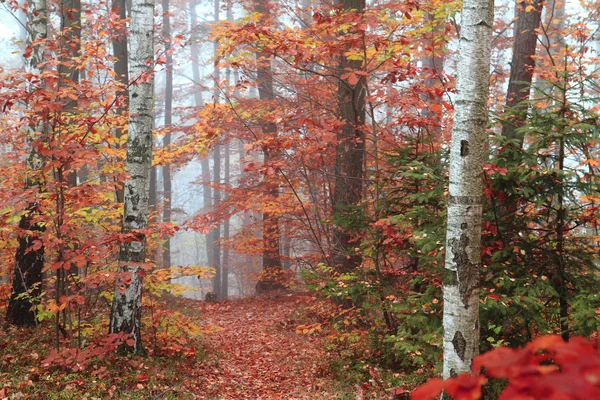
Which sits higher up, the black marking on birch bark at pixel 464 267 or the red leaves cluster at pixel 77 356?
the black marking on birch bark at pixel 464 267

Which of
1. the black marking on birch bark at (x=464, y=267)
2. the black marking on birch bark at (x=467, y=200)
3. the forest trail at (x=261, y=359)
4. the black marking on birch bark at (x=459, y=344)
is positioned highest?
the black marking on birch bark at (x=467, y=200)

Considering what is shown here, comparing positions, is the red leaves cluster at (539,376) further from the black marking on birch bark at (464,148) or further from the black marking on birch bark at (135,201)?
the black marking on birch bark at (135,201)

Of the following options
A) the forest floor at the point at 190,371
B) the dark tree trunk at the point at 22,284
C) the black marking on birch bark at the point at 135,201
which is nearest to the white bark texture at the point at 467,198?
the forest floor at the point at 190,371

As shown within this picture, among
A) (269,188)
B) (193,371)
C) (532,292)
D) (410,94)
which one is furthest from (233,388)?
(269,188)

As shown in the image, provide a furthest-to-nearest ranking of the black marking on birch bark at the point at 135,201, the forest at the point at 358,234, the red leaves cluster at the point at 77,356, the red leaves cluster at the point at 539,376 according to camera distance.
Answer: the black marking on birch bark at the point at 135,201
the red leaves cluster at the point at 77,356
the forest at the point at 358,234
the red leaves cluster at the point at 539,376

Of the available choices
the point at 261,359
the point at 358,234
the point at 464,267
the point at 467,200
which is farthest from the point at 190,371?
the point at 467,200

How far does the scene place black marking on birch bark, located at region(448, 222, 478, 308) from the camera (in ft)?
12.2

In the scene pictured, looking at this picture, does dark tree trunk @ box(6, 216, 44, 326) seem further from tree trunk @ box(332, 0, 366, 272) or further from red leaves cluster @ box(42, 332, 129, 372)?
tree trunk @ box(332, 0, 366, 272)

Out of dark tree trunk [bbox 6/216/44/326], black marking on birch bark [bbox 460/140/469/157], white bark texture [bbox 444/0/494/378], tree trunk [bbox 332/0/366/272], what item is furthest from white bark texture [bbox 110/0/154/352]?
black marking on birch bark [bbox 460/140/469/157]

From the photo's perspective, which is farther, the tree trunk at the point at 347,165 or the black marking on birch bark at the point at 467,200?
the tree trunk at the point at 347,165

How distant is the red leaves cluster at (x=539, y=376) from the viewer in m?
1.02

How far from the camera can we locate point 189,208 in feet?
165

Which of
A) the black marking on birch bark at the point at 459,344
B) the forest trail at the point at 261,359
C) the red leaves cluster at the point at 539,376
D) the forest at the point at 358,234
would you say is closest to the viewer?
the red leaves cluster at the point at 539,376

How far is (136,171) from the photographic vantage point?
20.5 ft
